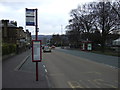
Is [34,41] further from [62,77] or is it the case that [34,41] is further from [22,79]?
[62,77]

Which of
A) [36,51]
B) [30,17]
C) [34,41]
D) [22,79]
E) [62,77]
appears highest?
[30,17]

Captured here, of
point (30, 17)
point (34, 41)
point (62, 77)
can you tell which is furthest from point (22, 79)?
point (30, 17)

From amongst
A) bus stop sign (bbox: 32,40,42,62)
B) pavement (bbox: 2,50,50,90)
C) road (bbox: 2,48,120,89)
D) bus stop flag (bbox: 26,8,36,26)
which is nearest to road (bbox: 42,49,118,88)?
road (bbox: 2,48,120,89)

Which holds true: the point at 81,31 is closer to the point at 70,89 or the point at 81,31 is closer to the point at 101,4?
the point at 101,4

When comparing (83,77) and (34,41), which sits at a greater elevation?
(34,41)

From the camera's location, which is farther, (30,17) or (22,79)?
(22,79)

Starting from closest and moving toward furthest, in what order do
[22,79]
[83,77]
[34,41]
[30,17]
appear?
[34,41] → [30,17] → [22,79] → [83,77]

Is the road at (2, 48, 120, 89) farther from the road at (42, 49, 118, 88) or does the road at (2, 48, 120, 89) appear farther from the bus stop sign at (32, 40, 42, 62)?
the bus stop sign at (32, 40, 42, 62)

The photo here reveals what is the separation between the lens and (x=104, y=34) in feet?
160

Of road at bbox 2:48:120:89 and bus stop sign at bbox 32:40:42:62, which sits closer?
road at bbox 2:48:120:89

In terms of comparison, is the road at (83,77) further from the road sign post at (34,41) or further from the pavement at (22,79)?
the road sign post at (34,41)

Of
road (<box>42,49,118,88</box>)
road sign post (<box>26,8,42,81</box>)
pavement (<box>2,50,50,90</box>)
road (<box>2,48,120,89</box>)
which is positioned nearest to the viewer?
pavement (<box>2,50,50,90</box>)

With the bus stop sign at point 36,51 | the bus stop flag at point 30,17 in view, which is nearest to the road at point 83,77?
the bus stop sign at point 36,51

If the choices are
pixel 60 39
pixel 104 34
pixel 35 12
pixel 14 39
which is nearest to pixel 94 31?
pixel 104 34
